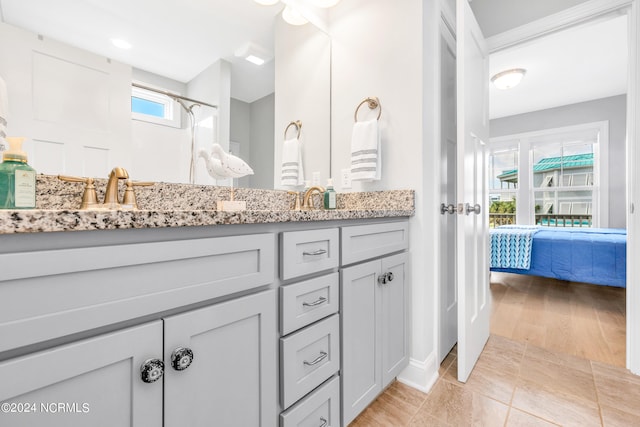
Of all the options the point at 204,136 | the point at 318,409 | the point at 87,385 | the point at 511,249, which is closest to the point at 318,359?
the point at 318,409

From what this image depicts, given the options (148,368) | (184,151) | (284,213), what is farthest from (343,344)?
(184,151)

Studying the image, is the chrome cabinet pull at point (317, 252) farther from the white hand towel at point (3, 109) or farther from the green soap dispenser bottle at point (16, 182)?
the white hand towel at point (3, 109)

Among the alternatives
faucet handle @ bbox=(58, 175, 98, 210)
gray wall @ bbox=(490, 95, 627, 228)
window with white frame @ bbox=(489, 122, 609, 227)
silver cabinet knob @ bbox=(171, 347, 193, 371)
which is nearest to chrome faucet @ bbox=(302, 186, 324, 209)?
faucet handle @ bbox=(58, 175, 98, 210)

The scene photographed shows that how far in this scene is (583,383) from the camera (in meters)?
1.51

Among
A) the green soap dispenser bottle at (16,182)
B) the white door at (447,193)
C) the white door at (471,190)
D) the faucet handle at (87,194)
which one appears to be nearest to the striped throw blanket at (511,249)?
the white door at (471,190)

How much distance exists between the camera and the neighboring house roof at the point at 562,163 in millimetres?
4938

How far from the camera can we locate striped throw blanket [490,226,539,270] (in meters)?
3.08

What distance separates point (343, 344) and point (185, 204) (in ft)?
2.71

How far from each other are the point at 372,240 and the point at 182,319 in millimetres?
789

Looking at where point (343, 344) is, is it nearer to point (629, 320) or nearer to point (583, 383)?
point (583, 383)

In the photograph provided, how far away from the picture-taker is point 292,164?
1.70 m

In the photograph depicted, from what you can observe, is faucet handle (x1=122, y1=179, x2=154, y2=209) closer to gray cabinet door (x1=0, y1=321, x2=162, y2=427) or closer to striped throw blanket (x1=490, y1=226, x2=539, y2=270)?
gray cabinet door (x1=0, y1=321, x2=162, y2=427)

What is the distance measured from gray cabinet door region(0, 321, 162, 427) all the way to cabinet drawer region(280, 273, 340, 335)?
1.13 ft

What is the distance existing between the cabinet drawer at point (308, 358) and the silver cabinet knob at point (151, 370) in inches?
13.3
